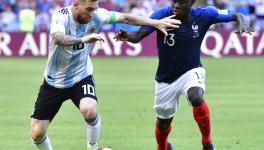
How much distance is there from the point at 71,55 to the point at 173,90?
160 cm

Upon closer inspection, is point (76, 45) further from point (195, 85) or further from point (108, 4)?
point (108, 4)

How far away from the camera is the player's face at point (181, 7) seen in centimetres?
1097

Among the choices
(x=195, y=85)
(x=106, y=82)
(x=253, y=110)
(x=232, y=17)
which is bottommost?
(x=106, y=82)

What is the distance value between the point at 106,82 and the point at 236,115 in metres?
8.04

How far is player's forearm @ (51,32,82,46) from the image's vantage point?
9951 millimetres

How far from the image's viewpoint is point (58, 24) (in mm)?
10305

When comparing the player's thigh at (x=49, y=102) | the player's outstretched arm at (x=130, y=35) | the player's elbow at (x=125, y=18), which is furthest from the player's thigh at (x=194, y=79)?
the player's thigh at (x=49, y=102)

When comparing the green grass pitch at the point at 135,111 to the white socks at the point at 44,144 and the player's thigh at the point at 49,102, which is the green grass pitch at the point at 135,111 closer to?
the white socks at the point at 44,144

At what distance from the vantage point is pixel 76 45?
34.6 feet

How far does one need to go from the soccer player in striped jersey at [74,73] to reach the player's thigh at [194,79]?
2.66ft

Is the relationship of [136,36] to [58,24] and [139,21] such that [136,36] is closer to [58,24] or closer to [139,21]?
[139,21]

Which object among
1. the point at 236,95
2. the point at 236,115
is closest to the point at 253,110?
the point at 236,115

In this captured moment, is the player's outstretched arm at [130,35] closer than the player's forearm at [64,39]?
No

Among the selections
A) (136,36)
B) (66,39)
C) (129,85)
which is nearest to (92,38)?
(66,39)
